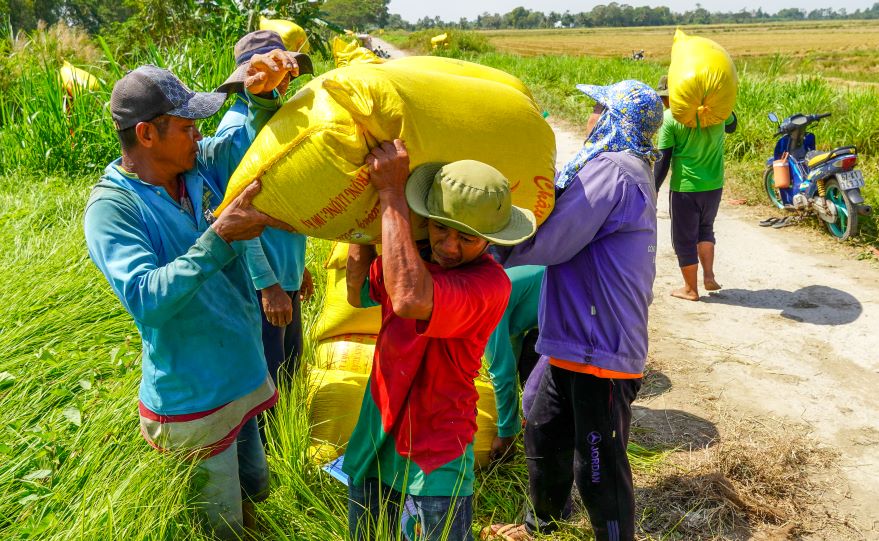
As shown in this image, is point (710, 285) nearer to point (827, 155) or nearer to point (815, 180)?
point (815, 180)

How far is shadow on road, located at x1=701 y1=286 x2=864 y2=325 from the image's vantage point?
4.72 m

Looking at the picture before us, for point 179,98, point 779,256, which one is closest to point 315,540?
point 179,98

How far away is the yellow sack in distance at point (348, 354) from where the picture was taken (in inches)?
122

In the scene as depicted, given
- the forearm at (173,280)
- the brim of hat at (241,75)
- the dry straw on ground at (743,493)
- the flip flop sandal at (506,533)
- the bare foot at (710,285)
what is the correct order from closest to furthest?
the forearm at (173,280), the brim of hat at (241,75), the flip flop sandal at (506,533), the dry straw on ground at (743,493), the bare foot at (710,285)

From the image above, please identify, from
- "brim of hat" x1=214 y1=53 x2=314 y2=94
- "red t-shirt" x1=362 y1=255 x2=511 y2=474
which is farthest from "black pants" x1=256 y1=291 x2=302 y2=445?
"red t-shirt" x1=362 y1=255 x2=511 y2=474

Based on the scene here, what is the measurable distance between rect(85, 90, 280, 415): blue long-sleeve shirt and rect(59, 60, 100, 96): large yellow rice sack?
15.8ft

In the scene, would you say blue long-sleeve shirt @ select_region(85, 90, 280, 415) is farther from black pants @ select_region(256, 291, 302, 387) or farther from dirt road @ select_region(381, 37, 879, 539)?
dirt road @ select_region(381, 37, 879, 539)

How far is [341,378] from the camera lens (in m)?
2.92

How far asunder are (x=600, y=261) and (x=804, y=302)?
353cm

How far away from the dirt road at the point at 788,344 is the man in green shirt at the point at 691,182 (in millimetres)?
A: 332

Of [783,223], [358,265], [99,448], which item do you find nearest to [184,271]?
[358,265]

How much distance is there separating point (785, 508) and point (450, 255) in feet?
6.56

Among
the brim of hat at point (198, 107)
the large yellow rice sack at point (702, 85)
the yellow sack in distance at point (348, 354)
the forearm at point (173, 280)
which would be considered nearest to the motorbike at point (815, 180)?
the large yellow rice sack at point (702, 85)

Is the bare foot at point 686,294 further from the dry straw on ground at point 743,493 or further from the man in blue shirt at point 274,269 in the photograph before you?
the man in blue shirt at point 274,269
